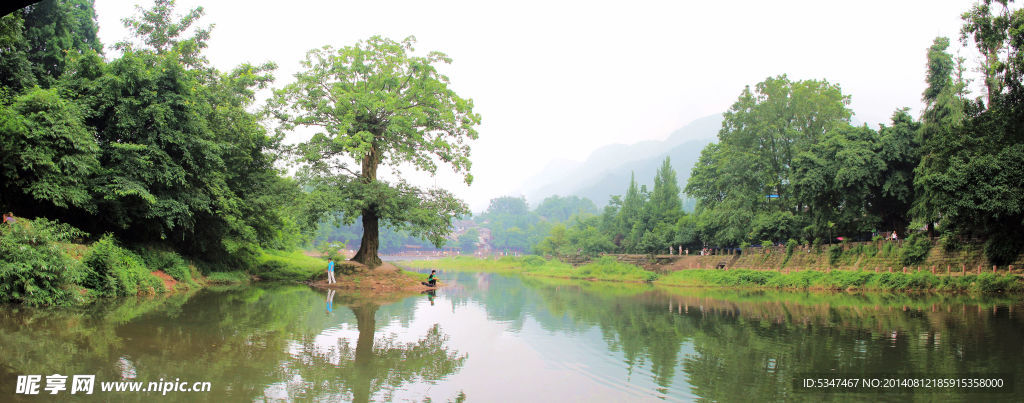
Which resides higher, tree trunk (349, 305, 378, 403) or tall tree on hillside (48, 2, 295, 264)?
tall tree on hillside (48, 2, 295, 264)

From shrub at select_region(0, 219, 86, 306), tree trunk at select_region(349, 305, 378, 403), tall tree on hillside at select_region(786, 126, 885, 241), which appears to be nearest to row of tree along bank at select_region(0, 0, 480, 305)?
shrub at select_region(0, 219, 86, 306)

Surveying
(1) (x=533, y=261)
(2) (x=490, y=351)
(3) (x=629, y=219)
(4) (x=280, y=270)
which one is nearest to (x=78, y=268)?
(2) (x=490, y=351)

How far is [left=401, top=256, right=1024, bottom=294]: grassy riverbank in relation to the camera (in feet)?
70.1

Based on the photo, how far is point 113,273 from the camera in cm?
1503

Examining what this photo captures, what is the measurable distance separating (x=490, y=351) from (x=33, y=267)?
10.0 metres

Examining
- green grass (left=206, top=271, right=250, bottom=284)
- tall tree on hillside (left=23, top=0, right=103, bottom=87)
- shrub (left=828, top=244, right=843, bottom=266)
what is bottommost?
green grass (left=206, top=271, right=250, bottom=284)

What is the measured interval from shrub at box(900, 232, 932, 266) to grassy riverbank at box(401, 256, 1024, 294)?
1.39 meters

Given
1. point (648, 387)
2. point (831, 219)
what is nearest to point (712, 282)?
point (831, 219)

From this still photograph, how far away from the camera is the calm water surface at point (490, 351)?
661 cm

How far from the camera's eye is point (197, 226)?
73.3 feet

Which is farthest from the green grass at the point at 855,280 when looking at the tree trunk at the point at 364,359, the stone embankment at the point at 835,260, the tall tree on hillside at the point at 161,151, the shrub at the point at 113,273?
the shrub at the point at 113,273

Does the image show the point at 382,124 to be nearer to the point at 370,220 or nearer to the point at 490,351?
the point at 370,220

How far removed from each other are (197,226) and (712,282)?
28.9 m

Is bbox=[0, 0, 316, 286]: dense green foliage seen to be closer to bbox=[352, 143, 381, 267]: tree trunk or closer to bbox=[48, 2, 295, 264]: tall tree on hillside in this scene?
bbox=[48, 2, 295, 264]: tall tree on hillside
